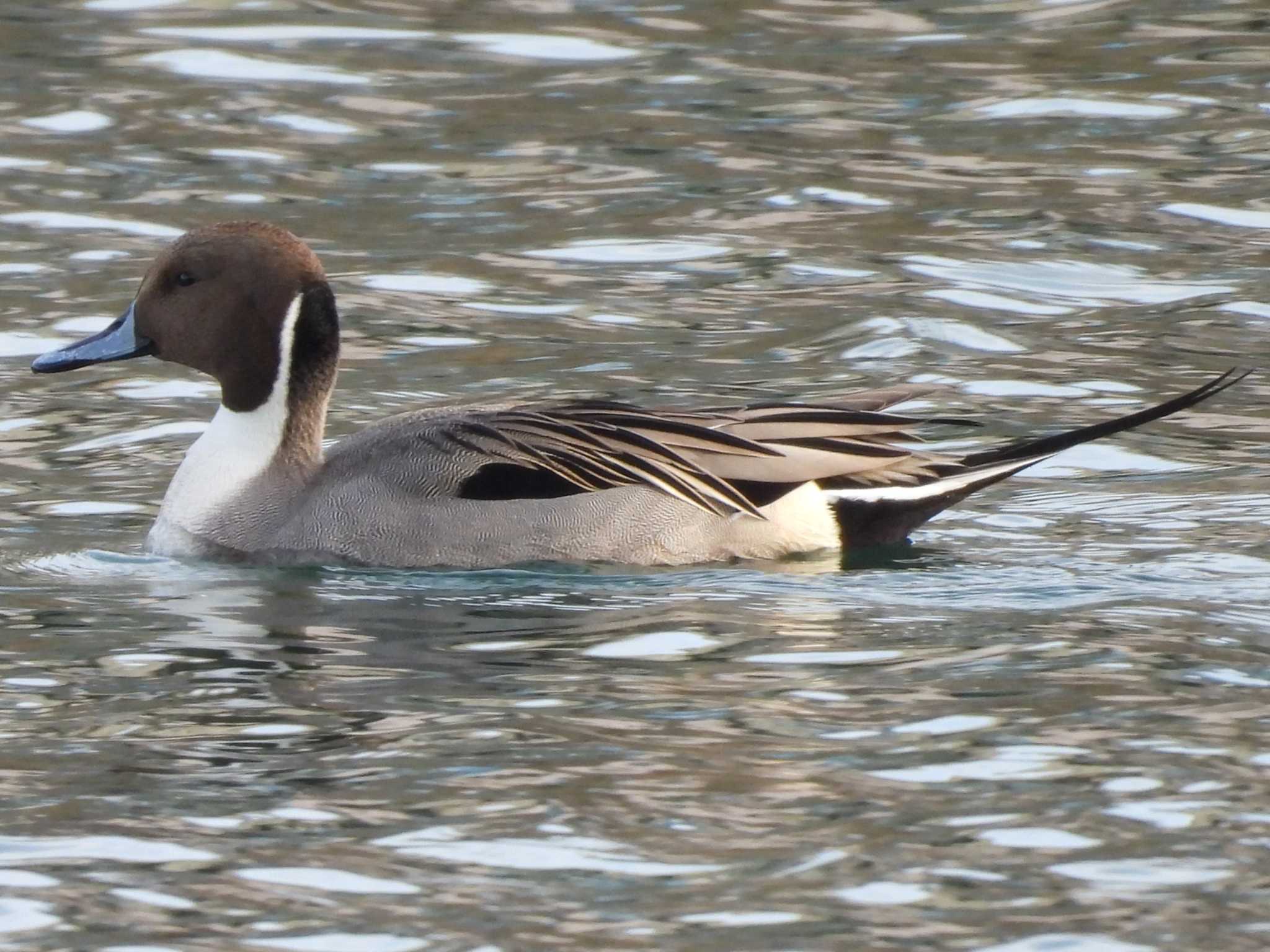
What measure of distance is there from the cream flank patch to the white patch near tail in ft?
5.26

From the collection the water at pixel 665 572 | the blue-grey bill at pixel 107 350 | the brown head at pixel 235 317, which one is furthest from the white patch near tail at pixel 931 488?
the blue-grey bill at pixel 107 350

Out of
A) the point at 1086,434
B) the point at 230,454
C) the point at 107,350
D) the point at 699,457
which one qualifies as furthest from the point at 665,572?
the point at 107,350

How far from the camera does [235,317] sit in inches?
289

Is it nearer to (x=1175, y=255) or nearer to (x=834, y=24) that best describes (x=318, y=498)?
(x=1175, y=255)

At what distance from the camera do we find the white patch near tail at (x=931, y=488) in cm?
705

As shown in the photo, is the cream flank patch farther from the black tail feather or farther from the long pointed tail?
the black tail feather

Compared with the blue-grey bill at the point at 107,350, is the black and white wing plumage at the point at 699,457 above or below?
below

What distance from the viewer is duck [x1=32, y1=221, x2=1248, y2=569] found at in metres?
6.97

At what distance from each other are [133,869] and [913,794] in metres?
1.44

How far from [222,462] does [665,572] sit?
136 cm

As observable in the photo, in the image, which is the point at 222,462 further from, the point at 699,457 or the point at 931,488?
the point at 931,488

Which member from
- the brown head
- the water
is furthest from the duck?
the water

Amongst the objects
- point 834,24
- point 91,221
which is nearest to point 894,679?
point 91,221

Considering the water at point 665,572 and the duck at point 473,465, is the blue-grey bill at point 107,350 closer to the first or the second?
the duck at point 473,465
